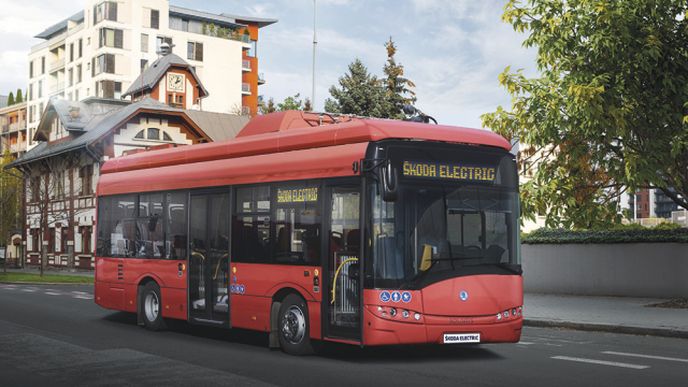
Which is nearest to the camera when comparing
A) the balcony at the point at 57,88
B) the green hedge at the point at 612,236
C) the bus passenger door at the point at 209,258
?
the bus passenger door at the point at 209,258

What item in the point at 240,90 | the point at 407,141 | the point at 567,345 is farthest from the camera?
the point at 240,90

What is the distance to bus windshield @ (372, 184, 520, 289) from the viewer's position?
39.4ft

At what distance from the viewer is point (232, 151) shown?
50.4 feet

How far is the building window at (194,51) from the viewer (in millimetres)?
96875

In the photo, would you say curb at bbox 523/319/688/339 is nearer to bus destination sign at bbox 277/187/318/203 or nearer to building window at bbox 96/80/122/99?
bus destination sign at bbox 277/187/318/203

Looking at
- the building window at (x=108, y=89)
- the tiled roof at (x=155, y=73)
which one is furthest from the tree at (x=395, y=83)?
the building window at (x=108, y=89)

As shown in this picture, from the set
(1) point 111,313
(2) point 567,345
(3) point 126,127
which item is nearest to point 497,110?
(2) point 567,345

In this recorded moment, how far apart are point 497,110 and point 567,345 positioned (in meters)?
8.20

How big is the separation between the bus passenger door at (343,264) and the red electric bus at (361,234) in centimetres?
2

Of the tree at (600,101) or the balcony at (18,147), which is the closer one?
the tree at (600,101)

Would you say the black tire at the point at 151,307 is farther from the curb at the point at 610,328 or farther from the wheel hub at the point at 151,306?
the curb at the point at 610,328

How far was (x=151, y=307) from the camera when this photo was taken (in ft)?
57.5

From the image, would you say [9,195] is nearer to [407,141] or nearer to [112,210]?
[112,210]

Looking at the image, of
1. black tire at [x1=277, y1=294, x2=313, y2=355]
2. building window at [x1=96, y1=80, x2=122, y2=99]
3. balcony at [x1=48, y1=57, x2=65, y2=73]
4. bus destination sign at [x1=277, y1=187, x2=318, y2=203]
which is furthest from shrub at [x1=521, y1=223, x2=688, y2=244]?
balcony at [x1=48, y1=57, x2=65, y2=73]
